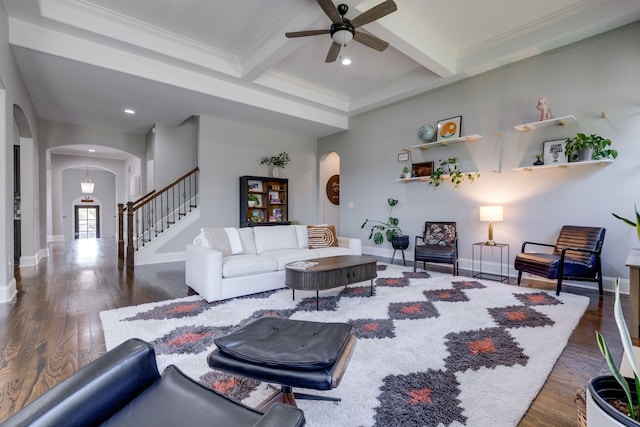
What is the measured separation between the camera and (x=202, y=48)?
4582mm

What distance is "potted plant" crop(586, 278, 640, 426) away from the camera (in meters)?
0.74

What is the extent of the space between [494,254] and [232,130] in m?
5.77

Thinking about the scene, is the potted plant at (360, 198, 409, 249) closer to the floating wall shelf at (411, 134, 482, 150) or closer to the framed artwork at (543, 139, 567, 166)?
the floating wall shelf at (411, 134, 482, 150)

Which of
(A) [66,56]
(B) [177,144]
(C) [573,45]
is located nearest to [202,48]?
(A) [66,56]

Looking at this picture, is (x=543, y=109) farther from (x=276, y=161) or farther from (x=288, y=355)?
(x=276, y=161)

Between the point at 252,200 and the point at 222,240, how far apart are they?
310cm

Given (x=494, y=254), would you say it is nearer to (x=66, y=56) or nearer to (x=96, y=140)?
(x=66, y=56)

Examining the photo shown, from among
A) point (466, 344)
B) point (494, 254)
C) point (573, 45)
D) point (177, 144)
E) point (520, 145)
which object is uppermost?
point (573, 45)

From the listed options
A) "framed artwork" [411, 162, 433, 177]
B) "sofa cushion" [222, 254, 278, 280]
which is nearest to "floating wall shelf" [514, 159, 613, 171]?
"framed artwork" [411, 162, 433, 177]

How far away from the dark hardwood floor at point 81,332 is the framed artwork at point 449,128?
2.93 meters

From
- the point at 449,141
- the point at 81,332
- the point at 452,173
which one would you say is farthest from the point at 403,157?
the point at 81,332

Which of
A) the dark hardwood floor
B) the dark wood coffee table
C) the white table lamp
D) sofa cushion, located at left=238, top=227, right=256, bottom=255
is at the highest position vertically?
the white table lamp

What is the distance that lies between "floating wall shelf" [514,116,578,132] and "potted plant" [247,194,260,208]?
5148mm

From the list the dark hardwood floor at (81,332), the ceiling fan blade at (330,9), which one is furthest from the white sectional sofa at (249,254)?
the ceiling fan blade at (330,9)
